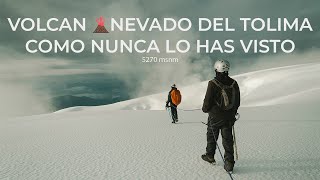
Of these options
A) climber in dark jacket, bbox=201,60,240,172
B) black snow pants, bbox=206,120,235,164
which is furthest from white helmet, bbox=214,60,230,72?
black snow pants, bbox=206,120,235,164

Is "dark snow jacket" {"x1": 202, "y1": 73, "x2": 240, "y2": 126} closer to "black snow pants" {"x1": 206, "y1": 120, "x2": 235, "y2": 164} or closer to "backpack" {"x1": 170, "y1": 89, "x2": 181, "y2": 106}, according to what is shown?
"black snow pants" {"x1": 206, "y1": 120, "x2": 235, "y2": 164}

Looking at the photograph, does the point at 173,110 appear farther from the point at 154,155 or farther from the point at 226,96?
the point at 226,96

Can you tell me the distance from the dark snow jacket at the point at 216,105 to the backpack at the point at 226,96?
6cm

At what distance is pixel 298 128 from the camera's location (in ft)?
40.5

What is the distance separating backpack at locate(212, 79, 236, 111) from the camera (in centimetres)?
607

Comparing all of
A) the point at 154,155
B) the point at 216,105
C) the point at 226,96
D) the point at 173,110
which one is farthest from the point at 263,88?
the point at 226,96

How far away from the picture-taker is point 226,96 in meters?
6.06

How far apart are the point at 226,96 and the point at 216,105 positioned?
0.30 m

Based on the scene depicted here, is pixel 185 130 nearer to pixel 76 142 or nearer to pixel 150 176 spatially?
pixel 76 142

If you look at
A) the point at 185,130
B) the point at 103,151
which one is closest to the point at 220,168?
the point at 103,151

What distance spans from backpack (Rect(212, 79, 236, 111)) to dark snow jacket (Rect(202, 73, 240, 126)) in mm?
57

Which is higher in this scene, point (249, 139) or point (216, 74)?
point (216, 74)

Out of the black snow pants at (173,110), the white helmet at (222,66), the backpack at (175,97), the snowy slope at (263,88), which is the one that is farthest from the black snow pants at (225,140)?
the snowy slope at (263,88)

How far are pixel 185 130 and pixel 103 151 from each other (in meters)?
4.45
